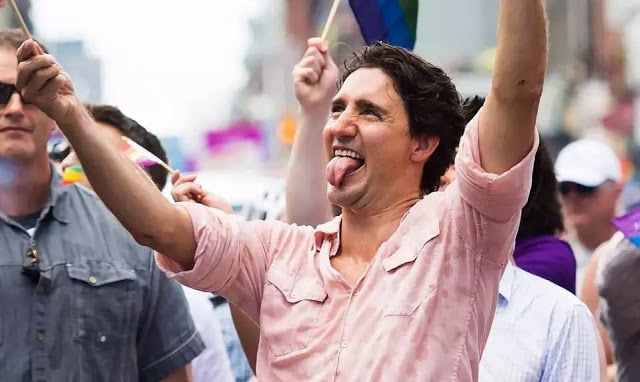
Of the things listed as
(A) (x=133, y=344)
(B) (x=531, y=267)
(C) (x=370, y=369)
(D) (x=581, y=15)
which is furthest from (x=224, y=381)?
(D) (x=581, y=15)

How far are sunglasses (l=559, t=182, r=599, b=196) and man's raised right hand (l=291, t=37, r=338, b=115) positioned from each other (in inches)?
118

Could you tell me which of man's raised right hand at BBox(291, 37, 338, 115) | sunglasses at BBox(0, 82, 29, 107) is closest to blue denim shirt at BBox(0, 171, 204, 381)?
sunglasses at BBox(0, 82, 29, 107)

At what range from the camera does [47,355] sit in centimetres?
465

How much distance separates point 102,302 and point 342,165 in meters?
1.14

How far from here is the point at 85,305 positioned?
475cm

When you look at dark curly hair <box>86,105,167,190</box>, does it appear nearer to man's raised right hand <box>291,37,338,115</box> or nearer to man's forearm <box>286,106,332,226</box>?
man's forearm <box>286,106,332,226</box>

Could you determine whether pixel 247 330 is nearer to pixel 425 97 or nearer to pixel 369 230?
pixel 369 230

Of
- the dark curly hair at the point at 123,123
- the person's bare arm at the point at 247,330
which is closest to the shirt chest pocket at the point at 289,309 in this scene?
the person's bare arm at the point at 247,330

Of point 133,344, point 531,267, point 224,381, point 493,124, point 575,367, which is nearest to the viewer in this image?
point 493,124

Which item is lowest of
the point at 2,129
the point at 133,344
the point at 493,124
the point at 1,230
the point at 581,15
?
the point at 581,15

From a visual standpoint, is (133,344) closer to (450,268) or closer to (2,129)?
(2,129)

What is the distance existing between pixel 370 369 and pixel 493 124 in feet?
2.17

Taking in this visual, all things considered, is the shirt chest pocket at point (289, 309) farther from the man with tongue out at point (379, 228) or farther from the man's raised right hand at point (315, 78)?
the man's raised right hand at point (315, 78)

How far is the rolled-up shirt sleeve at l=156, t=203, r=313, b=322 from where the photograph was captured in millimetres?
3906
